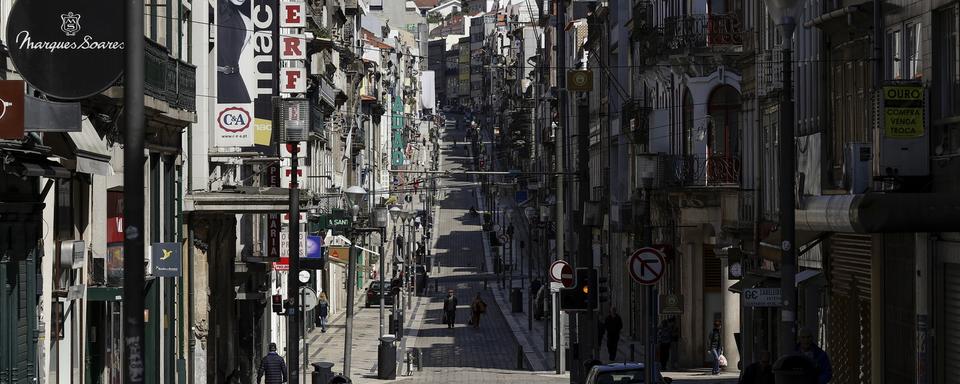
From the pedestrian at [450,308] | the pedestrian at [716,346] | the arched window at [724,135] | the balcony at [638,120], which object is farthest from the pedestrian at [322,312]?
the arched window at [724,135]

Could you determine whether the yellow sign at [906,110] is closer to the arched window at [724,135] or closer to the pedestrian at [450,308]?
the arched window at [724,135]

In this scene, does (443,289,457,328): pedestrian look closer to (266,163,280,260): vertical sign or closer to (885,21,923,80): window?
(266,163,280,260): vertical sign

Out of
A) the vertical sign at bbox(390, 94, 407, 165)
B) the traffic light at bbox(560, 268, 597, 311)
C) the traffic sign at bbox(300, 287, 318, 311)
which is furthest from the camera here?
the vertical sign at bbox(390, 94, 407, 165)

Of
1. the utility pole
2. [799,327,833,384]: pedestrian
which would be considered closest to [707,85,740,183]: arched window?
the utility pole

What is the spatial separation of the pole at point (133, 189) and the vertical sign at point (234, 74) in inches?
907

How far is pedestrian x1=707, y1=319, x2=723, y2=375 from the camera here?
136 feet

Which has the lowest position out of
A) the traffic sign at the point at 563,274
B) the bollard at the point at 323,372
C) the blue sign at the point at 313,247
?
the bollard at the point at 323,372

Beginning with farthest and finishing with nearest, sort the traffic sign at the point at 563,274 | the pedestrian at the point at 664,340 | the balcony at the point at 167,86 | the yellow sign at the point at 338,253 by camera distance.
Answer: the yellow sign at the point at 338,253 < the pedestrian at the point at 664,340 < the traffic sign at the point at 563,274 < the balcony at the point at 167,86

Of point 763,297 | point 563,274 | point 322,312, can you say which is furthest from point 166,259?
point 322,312

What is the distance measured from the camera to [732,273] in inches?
1489

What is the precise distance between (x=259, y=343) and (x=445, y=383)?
6.23 metres

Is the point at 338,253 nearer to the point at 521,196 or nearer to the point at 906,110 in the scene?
the point at 906,110

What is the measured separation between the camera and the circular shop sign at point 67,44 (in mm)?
15188

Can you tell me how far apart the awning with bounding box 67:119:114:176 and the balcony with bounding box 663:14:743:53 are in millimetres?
23554
